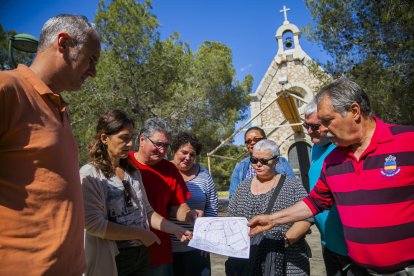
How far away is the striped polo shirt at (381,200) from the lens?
1.68 meters

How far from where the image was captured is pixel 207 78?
1736 centimetres

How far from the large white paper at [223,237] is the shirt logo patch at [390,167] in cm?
100

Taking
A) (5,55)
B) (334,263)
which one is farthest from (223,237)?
(5,55)

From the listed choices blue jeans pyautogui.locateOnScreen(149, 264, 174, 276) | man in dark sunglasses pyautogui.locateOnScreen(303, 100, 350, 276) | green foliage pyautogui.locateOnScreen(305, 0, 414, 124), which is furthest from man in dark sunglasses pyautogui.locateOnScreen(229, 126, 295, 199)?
green foliage pyautogui.locateOnScreen(305, 0, 414, 124)

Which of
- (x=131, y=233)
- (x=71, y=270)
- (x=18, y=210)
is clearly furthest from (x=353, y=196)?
(x=18, y=210)

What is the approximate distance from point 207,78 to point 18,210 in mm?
16602

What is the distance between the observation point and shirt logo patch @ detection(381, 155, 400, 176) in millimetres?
1711

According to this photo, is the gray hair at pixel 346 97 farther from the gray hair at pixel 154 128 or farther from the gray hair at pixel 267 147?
the gray hair at pixel 154 128

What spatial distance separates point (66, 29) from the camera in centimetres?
145

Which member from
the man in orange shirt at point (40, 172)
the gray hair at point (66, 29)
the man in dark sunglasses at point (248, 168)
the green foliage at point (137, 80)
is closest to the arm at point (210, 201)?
the man in dark sunglasses at point (248, 168)

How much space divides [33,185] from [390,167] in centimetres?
173

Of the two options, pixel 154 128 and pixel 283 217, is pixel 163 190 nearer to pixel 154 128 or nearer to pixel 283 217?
pixel 154 128

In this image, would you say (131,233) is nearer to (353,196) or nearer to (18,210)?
(18,210)

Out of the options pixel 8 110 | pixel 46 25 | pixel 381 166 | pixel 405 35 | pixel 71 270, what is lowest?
pixel 71 270
